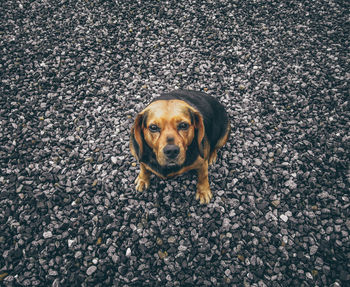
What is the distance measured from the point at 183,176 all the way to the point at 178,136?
1.50 metres

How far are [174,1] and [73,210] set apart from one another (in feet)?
22.6

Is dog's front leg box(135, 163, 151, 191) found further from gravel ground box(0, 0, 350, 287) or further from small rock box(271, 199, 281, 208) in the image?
small rock box(271, 199, 281, 208)

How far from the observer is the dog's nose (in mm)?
2936

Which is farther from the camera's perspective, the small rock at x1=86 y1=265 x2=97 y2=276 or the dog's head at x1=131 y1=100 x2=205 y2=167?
the small rock at x1=86 y1=265 x2=97 y2=276

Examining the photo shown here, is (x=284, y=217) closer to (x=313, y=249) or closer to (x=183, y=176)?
(x=313, y=249)

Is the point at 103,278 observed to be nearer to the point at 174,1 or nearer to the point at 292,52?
the point at 292,52

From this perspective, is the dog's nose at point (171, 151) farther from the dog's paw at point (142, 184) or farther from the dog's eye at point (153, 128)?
the dog's paw at point (142, 184)

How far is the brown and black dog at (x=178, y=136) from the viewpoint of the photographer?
308cm

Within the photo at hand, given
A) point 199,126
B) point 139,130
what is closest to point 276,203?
point 199,126

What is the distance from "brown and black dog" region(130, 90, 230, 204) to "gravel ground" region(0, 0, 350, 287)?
0.57 metres

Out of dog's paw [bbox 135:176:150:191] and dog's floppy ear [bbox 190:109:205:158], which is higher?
→ dog's floppy ear [bbox 190:109:205:158]

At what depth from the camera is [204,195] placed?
4.14 m

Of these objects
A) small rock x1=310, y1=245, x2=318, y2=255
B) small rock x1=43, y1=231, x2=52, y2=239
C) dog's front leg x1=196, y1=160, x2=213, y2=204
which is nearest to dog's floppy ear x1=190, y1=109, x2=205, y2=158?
dog's front leg x1=196, y1=160, x2=213, y2=204

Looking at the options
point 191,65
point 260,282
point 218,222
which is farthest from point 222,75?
point 260,282
